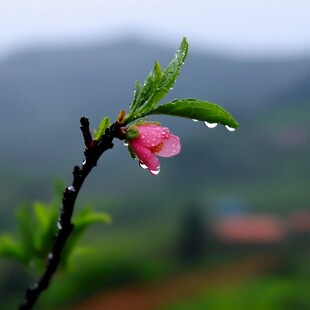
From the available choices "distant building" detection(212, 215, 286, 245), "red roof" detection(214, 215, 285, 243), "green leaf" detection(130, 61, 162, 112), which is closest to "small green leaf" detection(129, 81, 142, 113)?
"green leaf" detection(130, 61, 162, 112)

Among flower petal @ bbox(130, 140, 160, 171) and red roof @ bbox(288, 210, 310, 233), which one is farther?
red roof @ bbox(288, 210, 310, 233)

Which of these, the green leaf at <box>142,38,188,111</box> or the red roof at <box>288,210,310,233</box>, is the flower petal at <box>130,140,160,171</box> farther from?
the red roof at <box>288,210,310,233</box>

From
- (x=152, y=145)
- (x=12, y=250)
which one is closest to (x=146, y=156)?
(x=152, y=145)

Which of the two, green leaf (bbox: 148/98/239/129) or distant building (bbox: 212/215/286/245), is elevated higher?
distant building (bbox: 212/215/286/245)

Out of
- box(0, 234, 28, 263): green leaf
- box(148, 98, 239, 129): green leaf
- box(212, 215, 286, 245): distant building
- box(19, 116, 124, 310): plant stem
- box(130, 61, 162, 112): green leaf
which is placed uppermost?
box(212, 215, 286, 245): distant building

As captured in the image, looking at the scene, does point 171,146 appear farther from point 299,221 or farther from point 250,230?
point 250,230

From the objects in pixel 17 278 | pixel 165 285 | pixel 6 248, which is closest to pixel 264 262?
pixel 165 285

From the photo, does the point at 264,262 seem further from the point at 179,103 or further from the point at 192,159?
the point at 179,103
